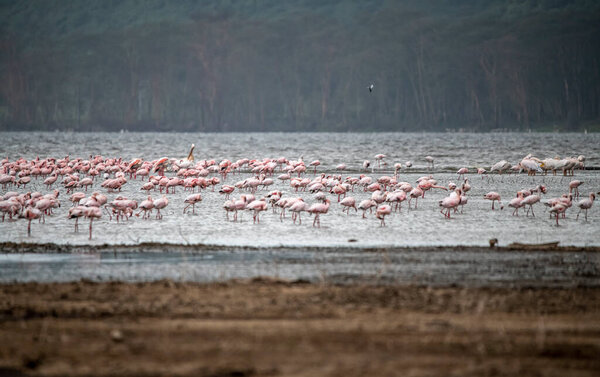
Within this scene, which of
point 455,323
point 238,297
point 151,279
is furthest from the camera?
point 151,279

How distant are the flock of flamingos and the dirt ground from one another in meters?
6.79

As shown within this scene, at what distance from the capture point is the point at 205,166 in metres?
34.8

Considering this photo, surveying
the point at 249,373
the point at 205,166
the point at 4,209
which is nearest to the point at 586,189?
the point at 205,166

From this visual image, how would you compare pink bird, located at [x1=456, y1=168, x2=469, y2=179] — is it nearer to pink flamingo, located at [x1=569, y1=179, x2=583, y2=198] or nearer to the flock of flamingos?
the flock of flamingos

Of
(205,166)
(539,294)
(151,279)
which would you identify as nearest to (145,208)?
(151,279)

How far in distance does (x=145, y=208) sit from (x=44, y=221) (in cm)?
203

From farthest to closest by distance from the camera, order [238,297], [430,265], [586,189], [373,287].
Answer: [586,189] < [430,265] < [373,287] < [238,297]

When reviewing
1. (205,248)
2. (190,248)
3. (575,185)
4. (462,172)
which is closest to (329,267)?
(205,248)

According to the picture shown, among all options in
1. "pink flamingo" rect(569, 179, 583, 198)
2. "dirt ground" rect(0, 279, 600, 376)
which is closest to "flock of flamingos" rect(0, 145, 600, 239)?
"pink flamingo" rect(569, 179, 583, 198)

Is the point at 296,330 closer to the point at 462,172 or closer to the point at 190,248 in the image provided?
the point at 190,248

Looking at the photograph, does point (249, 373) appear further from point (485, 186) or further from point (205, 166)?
point (205, 166)

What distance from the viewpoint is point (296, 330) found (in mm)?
8117

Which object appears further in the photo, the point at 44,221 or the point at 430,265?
the point at 44,221

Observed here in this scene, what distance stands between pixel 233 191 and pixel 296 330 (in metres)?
18.5
